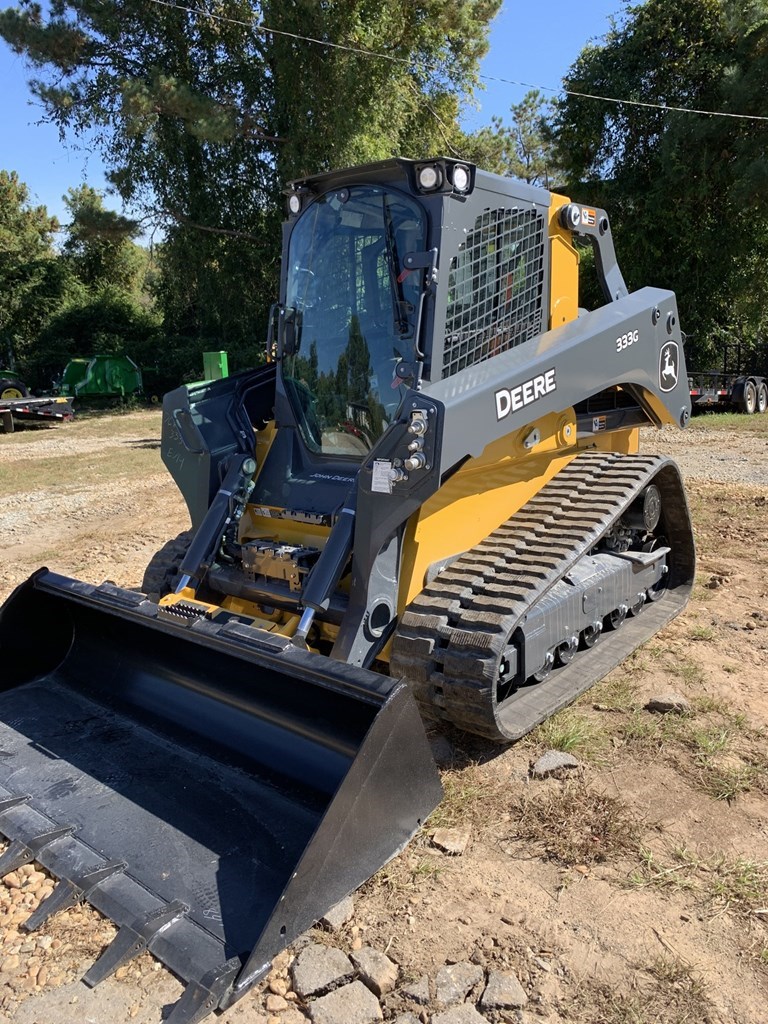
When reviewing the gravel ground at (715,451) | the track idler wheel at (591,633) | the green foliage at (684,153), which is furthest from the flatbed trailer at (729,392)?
the track idler wheel at (591,633)

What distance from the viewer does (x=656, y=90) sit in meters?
19.3

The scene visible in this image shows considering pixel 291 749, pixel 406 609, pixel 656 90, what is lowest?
pixel 291 749

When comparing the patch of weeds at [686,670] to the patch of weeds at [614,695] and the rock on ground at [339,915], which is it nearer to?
the patch of weeds at [614,695]

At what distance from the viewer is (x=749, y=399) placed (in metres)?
16.6

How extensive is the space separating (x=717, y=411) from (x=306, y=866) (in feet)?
55.9

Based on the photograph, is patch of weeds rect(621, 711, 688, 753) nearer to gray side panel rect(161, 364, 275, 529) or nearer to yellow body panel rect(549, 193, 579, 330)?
yellow body panel rect(549, 193, 579, 330)

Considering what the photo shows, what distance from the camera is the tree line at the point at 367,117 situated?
1819 cm

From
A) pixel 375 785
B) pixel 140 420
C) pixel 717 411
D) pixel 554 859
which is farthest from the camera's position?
pixel 140 420

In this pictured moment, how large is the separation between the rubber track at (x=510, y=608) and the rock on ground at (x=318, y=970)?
1034 mm

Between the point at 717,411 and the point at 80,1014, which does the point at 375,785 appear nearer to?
the point at 80,1014

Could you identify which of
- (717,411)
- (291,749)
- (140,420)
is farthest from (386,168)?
(140,420)

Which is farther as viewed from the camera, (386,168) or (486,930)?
(386,168)

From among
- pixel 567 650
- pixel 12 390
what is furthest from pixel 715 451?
pixel 12 390

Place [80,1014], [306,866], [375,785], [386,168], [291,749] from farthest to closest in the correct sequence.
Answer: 1. [386,168]
2. [291,749]
3. [375,785]
4. [306,866]
5. [80,1014]
